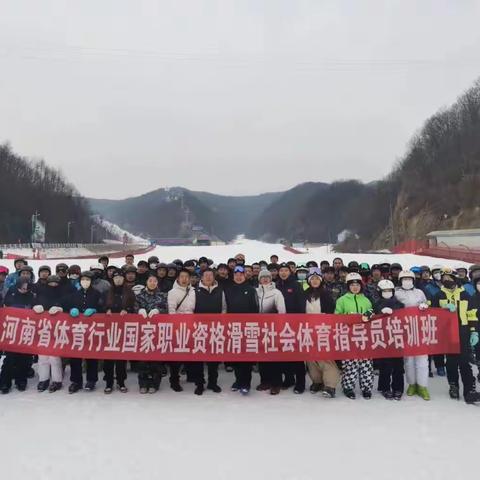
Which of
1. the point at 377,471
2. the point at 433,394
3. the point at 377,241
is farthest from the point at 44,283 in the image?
the point at 377,241

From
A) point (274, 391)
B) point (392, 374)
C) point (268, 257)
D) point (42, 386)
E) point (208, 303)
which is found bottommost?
point (274, 391)

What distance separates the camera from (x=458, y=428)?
5.12m

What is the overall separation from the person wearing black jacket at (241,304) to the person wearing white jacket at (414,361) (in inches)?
85.6

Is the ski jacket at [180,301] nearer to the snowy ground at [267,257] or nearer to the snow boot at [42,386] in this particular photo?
the snow boot at [42,386]

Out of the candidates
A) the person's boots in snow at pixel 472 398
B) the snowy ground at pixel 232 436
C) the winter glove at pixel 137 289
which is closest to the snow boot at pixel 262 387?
the snowy ground at pixel 232 436

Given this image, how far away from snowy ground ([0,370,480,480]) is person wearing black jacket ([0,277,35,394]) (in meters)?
0.21

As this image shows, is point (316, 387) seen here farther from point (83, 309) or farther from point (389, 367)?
point (83, 309)

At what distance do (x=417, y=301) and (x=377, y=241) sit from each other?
257 feet

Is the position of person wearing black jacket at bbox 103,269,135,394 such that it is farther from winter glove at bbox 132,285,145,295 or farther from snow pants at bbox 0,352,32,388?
snow pants at bbox 0,352,32,388

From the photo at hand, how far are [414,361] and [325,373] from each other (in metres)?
1.29

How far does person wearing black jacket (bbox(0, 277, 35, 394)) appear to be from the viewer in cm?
641

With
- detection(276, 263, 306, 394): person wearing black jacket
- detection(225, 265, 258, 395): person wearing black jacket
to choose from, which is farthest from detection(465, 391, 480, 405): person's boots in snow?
detection(225, 265, 258, 395): person wearing black jacket

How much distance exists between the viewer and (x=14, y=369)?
657 centimetres

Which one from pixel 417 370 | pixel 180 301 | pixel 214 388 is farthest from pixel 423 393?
pixel 180 301
